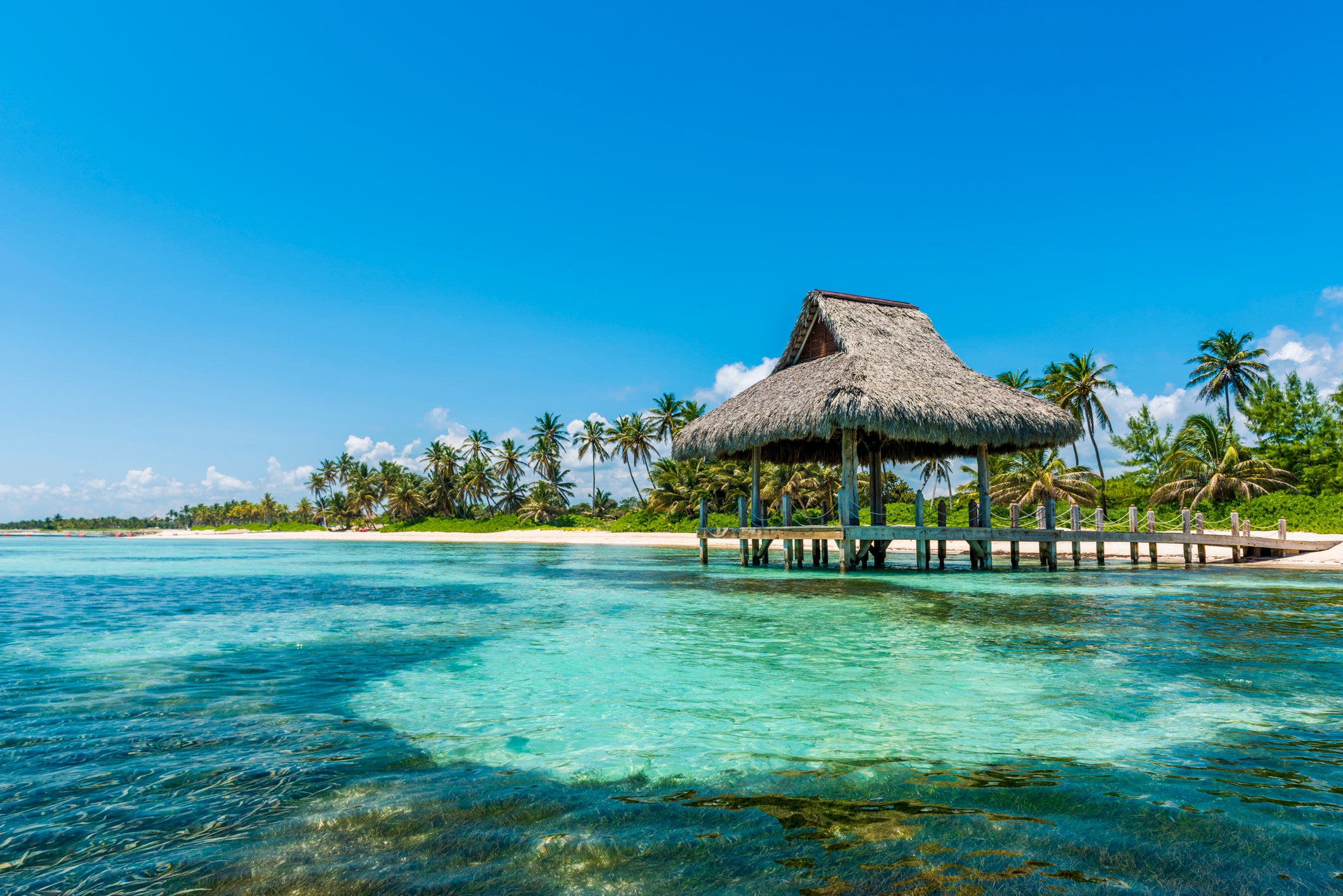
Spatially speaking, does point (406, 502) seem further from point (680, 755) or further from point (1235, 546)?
point (680, 755)

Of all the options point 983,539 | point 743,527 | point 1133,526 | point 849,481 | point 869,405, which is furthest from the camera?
point 743,527

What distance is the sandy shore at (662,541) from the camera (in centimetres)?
1866

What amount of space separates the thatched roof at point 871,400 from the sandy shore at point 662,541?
5202mm

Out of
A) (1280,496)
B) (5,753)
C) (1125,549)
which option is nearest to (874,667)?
(5,753)

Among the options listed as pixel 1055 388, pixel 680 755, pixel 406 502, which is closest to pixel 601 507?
pixel 406 502

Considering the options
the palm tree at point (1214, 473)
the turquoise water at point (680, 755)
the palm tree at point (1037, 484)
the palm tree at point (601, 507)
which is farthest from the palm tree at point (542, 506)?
the turquoise water at point (680, 755)

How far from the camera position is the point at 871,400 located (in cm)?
1355

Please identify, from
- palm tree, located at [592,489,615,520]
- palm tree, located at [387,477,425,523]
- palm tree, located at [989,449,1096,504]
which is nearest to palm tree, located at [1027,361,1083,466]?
palm tree, located at [989,449,1096,504]

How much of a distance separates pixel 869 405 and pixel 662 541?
897 inches

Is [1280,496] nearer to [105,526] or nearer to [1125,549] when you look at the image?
[1125,549]

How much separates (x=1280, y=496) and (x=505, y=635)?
2863 centimetres

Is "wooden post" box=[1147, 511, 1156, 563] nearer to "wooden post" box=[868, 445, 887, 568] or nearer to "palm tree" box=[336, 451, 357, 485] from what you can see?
"wooden post" box=[868, 445, 887, 568]

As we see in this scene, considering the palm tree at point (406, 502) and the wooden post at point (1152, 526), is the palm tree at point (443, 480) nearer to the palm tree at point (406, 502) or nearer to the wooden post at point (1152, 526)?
the palm tree at point (406, 502)

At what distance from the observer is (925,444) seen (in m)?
18.5
